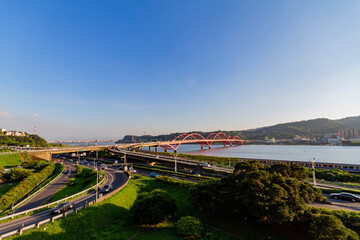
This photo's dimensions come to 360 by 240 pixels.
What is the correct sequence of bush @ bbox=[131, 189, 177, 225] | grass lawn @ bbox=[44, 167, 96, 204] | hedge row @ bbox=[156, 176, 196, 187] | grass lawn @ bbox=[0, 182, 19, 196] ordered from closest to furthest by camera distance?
bush @ bbox=[131, 189, 177, 225]
hedge row @ bbox=[156, 176, 196, 187]
grass lawn @ bbox=[44, 167, 96, 204]
grass lawn @ bbox=[0, 182, 19, 196]

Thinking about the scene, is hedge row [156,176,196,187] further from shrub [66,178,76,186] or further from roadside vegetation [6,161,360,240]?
shrub [66,178,76,186]

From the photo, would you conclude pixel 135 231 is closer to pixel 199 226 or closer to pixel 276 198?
pixel 199 226

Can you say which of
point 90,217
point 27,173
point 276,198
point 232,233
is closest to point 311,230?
point 276,198

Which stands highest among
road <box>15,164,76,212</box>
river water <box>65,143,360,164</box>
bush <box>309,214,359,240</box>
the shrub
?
bush <box>309,214,359,240</box>

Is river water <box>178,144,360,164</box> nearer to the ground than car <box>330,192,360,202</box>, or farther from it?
nearer to the ground

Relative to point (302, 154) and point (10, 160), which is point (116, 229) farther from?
point (302, 154)

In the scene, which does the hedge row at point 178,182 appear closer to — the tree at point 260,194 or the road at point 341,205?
the tree at point 260,194

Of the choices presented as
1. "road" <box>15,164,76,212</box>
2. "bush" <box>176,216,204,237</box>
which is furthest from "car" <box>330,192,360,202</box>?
"road" <box>15,164,76,212</box>
